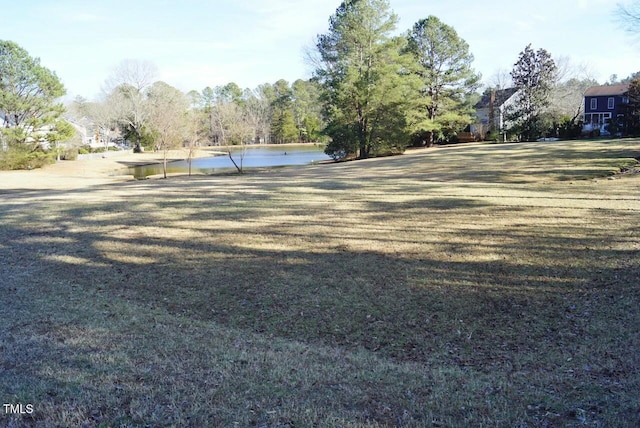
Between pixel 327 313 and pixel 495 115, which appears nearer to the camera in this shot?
pixel 327 313

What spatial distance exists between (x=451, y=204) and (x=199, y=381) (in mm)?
9223

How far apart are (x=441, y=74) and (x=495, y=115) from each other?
940 cm

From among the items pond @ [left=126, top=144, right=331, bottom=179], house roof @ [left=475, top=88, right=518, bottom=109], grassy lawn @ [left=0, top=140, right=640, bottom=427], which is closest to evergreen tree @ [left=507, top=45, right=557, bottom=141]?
house roof @ [left=475, top=88, right=518, bottom=109]

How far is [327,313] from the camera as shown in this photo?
5.93 metres

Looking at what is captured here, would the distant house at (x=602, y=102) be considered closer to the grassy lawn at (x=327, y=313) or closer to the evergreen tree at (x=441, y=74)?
the evergreen tree at (x=441, y=74)

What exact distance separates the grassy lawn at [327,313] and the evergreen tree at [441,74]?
34546 millimetres

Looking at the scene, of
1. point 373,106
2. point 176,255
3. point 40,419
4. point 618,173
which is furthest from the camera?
point 373,106

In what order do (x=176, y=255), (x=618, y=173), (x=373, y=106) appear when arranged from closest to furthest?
1. (x=176, y=255)
2. (x=618, y=173)
3. (x=373, y=106)

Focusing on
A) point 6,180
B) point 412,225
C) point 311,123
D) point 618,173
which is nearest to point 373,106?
point 618,173

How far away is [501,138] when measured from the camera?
47.4m

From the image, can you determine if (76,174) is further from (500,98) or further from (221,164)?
(500,98)

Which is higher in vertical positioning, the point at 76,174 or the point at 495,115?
the point at 495,115

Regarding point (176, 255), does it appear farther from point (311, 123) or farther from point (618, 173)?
point (311, 123)

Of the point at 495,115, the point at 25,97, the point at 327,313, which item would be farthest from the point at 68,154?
the point at 327,313
